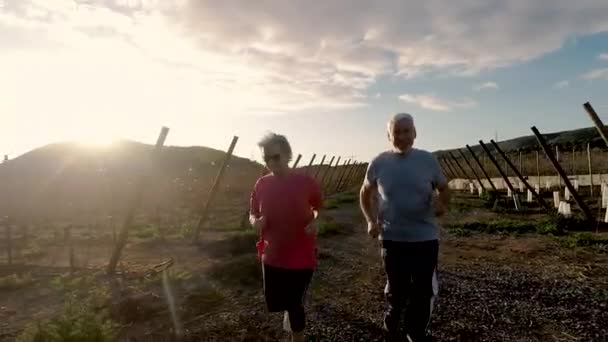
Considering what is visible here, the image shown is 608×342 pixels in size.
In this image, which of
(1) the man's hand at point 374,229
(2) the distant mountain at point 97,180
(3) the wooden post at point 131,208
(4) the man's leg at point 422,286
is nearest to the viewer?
(4) the man's leg at point 422,286

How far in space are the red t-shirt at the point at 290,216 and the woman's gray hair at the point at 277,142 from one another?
0.57 feet

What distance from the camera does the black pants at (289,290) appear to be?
3.36 m

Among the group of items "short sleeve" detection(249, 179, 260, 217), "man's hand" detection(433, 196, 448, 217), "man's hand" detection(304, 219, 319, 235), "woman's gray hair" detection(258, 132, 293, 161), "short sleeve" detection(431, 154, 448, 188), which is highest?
"woman's gray hair" detection(258, 132, 293, 161)

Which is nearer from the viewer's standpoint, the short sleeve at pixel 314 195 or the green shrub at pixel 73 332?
the short sleeve at pixel 314 195

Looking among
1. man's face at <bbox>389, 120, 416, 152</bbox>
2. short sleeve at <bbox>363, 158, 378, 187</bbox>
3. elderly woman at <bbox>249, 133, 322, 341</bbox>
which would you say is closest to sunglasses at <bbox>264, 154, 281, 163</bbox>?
elderly woman at <bbox>249, 133, 322, 341</bbox>

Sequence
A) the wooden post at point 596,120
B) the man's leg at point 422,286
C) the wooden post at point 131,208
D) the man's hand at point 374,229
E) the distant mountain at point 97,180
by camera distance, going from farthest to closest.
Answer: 1. the distant mountain at point 97,180
2. the wooden post at point 596,120
3. the wooden post at point 131,208
4. the man's hand at point 374,229
5. the man's leg at point 422,286

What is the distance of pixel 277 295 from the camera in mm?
3416

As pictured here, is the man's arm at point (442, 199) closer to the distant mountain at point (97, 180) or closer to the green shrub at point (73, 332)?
the green shrub at point (73, 332)

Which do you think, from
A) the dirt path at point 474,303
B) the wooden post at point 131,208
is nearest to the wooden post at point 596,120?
the dirt path at point 474,303

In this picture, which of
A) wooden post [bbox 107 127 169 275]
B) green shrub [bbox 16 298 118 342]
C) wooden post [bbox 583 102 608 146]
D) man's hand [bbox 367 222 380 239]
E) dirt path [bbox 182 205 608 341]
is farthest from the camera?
wooden post [bbox 583 102 608 146]

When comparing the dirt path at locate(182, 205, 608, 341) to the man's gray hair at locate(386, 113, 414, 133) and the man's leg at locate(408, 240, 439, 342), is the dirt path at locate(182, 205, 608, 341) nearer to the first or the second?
the man's leg at locate(408, 240, 439, 342)

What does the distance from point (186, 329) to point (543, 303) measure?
3866 mm

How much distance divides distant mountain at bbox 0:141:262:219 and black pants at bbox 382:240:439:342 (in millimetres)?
5079

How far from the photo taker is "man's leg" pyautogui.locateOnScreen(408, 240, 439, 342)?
340cm
